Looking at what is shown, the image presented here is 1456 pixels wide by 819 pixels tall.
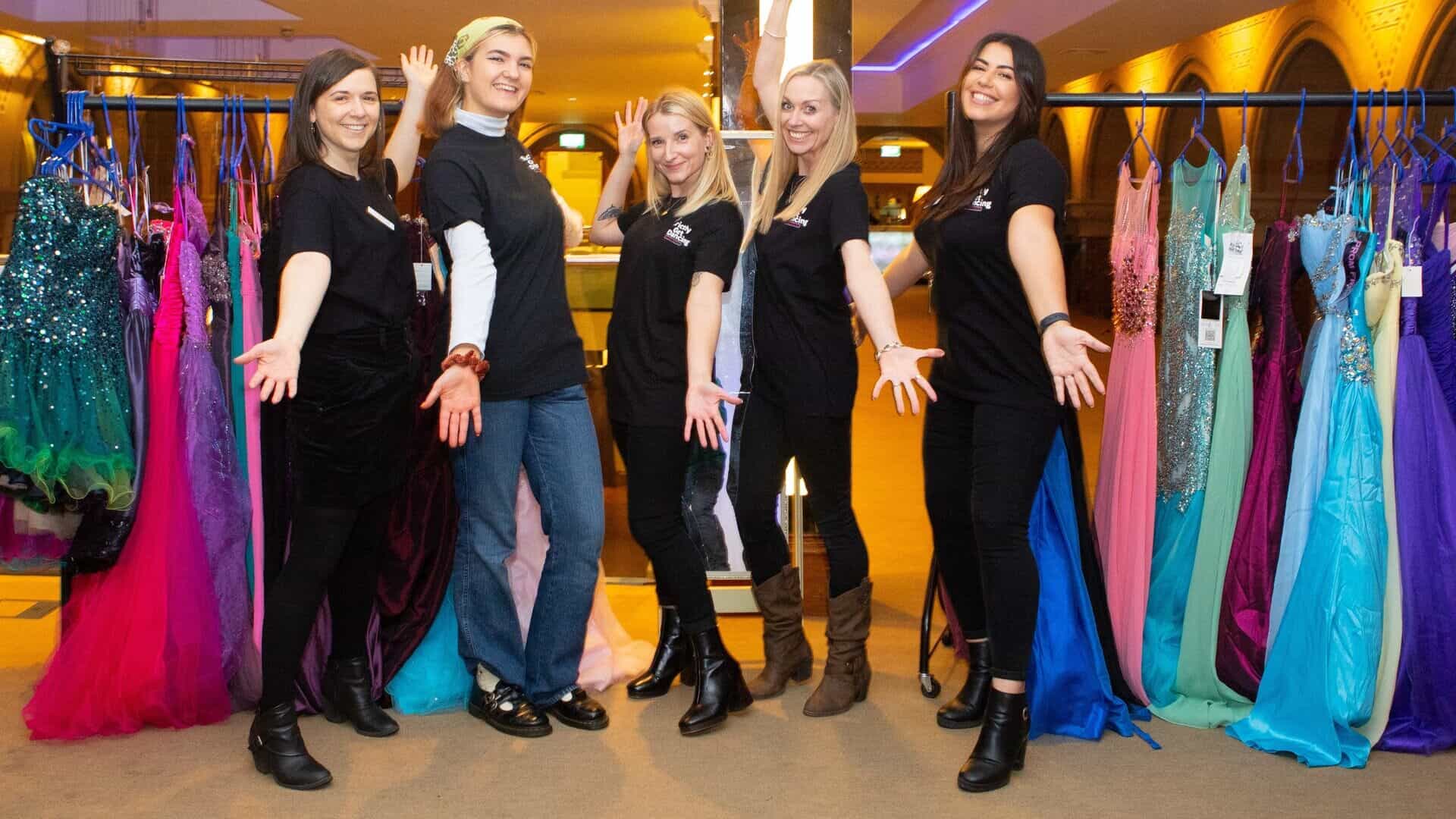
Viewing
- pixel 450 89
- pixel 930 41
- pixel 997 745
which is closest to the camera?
pixel 997 745

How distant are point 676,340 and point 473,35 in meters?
0.73

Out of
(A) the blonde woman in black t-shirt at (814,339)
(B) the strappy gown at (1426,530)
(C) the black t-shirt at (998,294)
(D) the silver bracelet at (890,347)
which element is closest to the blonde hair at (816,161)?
(A) the blonde woman in black t-shirt at (814,339)

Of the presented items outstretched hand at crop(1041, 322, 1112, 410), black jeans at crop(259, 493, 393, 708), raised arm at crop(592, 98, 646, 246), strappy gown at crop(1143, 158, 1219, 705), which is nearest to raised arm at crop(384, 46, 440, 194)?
raised arm at crop(592, 98, 646, 246)

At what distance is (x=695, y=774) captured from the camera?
2.47m

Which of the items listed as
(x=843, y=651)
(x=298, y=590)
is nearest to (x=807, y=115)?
(x=843, y=651)

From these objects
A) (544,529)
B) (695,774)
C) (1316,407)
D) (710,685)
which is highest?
(1316,407)

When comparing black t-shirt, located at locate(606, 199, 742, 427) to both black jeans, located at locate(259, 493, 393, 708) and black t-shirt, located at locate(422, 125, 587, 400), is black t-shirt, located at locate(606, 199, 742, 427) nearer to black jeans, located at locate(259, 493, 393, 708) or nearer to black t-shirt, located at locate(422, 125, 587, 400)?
black t-shirt, located at locate(422, 125, 587, 400)

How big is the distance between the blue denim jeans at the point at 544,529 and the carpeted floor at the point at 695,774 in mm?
166

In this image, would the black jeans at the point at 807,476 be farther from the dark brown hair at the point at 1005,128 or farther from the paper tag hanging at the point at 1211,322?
the paper tag hanging at the point at 1211,322

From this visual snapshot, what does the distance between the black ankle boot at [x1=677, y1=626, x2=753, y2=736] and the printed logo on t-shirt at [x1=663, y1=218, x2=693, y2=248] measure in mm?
826

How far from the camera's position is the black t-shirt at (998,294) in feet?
7.84

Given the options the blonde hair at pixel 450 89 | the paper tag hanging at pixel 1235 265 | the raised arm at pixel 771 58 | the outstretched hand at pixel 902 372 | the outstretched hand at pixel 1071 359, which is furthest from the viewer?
the raised arm at pixel 771 58

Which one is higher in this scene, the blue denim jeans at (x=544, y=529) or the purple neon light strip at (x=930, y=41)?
the purple neon light strip at (x=930, y=41)

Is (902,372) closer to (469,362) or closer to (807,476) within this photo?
(807,476)
